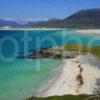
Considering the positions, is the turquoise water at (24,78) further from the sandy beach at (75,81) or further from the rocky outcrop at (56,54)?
the rocky outcrop at (56,54)

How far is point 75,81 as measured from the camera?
28812mm

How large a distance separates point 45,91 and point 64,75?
669 centimetres

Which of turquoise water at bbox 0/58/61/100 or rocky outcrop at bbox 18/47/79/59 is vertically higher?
rocky outcrop at bbox 18/47/79/59

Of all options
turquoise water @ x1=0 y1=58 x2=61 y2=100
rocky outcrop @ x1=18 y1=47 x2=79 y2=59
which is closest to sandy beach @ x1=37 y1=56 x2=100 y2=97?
turquoise water @ x1=0 y1=58 x2=61 y2=100

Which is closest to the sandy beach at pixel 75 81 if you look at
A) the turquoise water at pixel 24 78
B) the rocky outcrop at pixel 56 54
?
the turquoise water at pixel 24 78

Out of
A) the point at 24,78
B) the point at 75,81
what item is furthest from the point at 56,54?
the point at 75,81

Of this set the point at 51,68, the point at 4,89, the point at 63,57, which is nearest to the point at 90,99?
the point at 4,89

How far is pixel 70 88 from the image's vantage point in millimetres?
25922

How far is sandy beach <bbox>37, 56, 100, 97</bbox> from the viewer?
25.0m

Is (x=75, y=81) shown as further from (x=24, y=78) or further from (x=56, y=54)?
(x=56, y=54)

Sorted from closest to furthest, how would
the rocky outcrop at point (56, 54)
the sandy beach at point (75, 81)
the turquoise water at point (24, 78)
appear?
the sandy beach at point (75, 81)
the turquoise water at point (24, 78)
the rocky outcrop at point (56, 54)

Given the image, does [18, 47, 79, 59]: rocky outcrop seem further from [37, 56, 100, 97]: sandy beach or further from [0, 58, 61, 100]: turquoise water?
[37, 56, 100, 97]: sandy beach

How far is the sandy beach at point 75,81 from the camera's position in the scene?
82.0 ft

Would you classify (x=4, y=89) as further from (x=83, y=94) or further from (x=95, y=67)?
(x=95, y=67)
